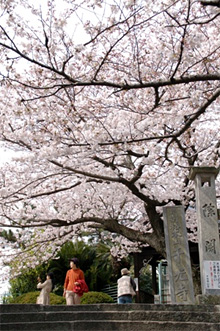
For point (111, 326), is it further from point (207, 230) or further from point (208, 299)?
point (207, 230)

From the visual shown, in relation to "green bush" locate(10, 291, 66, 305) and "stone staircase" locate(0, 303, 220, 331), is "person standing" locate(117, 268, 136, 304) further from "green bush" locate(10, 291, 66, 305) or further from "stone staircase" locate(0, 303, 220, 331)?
"green bush" locate(10, 291, 66, 305)

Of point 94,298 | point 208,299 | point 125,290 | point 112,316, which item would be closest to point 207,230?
point 208,299

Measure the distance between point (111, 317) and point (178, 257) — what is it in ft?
15.9

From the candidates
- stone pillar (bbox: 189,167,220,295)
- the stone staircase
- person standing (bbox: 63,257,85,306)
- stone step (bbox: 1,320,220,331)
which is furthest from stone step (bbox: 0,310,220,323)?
person standing (bbox: 63,257,85,306)

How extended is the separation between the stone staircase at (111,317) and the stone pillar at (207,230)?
279cm

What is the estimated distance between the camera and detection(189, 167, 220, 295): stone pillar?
8820 millimetres

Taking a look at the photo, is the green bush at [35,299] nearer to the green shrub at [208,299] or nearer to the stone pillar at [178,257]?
the stone pillar at [178,257]

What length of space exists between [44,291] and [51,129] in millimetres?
4543

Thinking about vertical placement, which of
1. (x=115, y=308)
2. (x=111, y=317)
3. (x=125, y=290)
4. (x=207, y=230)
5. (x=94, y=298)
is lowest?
(x=111, y=317)

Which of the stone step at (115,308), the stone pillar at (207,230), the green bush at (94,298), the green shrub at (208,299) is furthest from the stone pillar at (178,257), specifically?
the green bush at (94,298)

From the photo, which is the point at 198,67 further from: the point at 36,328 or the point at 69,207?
the point at 36,328

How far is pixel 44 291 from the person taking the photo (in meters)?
11.8

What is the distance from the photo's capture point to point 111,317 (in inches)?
232

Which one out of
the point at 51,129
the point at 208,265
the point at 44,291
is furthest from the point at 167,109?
the point at 44,291
